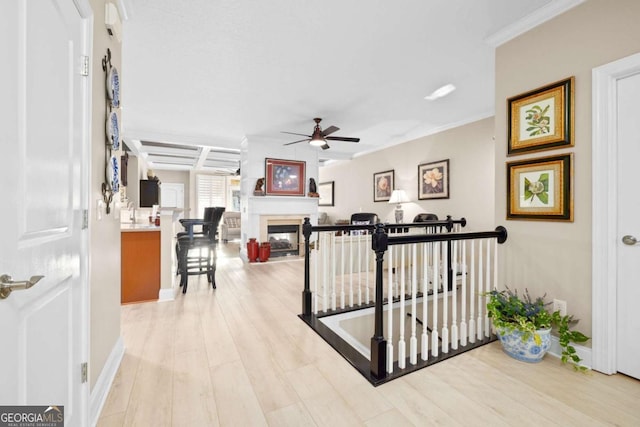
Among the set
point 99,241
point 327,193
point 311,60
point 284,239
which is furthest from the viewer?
point 327,193

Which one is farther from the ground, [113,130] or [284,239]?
[113,130]

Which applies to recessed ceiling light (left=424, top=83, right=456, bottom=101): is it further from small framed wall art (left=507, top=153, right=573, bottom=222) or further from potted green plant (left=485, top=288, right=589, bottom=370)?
potted green plant (left=485, top=288, right=589, bottom=370)

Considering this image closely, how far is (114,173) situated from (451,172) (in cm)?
489

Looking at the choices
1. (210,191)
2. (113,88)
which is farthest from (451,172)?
(210,191)

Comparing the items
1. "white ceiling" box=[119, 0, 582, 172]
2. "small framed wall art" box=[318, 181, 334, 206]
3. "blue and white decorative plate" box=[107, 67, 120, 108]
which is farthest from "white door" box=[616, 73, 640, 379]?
"small framed wall art" box=[318, 181, 334, 206]

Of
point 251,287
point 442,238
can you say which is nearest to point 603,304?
point 442,238

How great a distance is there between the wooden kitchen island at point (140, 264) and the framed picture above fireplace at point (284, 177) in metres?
2.89

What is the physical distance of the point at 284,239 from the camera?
6.44m

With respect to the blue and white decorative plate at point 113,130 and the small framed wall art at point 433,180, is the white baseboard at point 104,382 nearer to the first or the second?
the blue and white decorative plate at point 113,130

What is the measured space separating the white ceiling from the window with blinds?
4.64m

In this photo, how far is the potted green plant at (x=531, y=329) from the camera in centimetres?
183

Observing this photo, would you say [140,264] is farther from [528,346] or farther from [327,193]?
[327,193]

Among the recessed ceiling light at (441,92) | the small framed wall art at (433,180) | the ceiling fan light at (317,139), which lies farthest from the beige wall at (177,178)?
the recessed ceiling light at (441,92)

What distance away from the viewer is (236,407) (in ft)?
4.84
